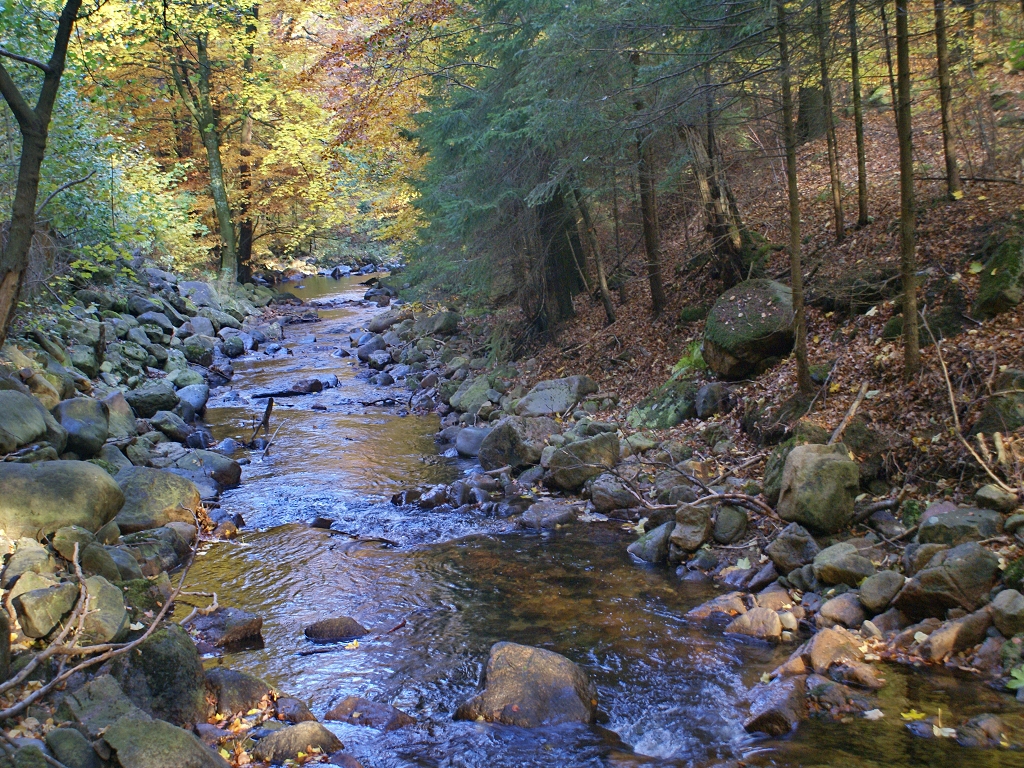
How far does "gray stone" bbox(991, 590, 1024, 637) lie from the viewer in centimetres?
486

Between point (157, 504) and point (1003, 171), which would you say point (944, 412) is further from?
point (157, 504)

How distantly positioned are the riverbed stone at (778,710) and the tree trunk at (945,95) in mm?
6319

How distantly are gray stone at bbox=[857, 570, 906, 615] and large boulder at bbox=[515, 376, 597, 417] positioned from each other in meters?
6.85

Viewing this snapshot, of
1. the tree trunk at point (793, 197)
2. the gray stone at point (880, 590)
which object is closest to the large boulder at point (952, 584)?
the gray stone at point (880, 590)

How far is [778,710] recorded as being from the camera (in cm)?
472

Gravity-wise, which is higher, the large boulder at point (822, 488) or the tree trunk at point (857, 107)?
the tree trunk at point (857, 107)

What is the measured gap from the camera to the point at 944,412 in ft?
23.5

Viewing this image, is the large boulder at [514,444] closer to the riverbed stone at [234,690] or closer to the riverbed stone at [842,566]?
the riverbed stone at [842,566]

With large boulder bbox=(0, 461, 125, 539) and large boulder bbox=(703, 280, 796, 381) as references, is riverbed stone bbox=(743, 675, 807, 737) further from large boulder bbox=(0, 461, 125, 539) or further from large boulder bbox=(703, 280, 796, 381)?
large boulder bbox=(0, 461, 125, 539)

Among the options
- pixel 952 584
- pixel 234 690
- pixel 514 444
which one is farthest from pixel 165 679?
pixel 514 444

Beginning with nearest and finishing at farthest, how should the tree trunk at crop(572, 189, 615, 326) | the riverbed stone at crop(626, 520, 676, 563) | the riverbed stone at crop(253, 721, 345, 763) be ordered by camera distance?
1. the riverbed stone at crop(253, 721, 345, 763)
2. the riverbed stone at crop(626, 520, 676, 563)
3. the tree trunk at crop(572, 189, 615, 326)

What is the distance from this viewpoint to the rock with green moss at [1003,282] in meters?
7.64

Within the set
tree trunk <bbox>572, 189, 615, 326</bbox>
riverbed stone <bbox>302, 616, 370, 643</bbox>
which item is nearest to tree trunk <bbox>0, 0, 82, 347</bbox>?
riverbed stone <bbox>302, 616, 370, 643</bbox>

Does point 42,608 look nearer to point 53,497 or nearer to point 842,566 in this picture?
point 53,497
